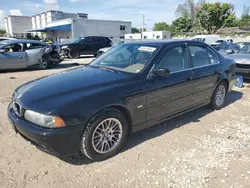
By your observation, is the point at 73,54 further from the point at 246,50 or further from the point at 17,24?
the point at 17,24

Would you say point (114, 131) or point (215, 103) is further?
point (215, 103)

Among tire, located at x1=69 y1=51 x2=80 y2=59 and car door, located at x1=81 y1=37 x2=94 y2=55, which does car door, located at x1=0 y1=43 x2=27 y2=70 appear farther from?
car door, located at x1=81 y1=37 x2=94 y2=55

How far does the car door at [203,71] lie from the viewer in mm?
4301

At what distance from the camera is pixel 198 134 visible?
3.97 m

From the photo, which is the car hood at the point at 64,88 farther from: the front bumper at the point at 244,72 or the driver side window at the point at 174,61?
the front bumper at the point at 244,72

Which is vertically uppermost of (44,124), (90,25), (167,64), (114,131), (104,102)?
(90,25)

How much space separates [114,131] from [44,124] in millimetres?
973

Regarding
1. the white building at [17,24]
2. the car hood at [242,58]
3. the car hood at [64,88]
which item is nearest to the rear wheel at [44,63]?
the car hood at [64,88]

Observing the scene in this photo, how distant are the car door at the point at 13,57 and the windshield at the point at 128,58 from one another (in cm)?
749

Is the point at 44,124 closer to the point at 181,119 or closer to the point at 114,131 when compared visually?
the point at 114,131

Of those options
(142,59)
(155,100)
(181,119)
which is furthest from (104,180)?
(181,119)

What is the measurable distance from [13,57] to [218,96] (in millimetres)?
8938

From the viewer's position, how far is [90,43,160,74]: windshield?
362 cm

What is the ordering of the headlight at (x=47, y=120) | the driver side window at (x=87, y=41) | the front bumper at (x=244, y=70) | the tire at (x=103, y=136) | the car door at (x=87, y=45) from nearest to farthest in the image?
the headlight at (x=47, y=120)
the tire at (x=103, y=136)
the front bumper at (x=244, y=70)
the car door at (x=87, y=45)
the driver side window at (x=87, y=41)
